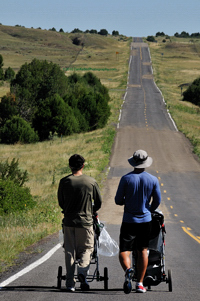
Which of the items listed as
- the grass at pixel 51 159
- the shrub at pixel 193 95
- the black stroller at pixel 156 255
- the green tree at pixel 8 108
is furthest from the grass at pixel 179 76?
the black stroller at pixel 156 255

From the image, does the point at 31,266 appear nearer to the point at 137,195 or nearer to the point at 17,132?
the point at 137,195

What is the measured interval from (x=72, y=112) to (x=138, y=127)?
29.6 ft

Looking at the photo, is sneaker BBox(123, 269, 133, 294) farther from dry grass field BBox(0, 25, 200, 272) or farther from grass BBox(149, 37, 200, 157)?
grass BBox(149, 37, 200, 157)

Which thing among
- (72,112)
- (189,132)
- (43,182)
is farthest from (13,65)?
(43,182)

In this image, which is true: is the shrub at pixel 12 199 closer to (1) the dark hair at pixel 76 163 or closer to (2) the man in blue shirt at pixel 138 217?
(1) the dark hair at pixel 76 163

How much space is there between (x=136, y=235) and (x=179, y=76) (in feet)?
369

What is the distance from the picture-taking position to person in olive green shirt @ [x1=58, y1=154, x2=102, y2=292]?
6.99 metres

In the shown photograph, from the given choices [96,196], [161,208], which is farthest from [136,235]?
[161,208]

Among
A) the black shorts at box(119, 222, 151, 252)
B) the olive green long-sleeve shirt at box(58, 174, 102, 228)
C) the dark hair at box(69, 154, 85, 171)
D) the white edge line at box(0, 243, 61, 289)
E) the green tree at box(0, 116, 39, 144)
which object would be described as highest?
the dark hair at box(69, 154, 85, 171)

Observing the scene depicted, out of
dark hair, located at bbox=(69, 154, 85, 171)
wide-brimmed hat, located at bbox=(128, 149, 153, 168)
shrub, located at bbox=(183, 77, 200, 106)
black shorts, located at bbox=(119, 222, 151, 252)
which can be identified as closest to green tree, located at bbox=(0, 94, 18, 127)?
shrub, located at bbox=(183, 77, 200, 106)

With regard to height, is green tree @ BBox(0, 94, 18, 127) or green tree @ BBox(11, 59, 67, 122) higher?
green tree @ BBox(11, 59, 67, 122)

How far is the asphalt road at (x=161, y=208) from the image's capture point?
23.2 feet

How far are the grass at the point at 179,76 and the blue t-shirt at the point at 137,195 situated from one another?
3412 centimetres

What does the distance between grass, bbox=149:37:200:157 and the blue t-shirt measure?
34120mm
